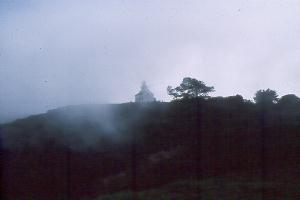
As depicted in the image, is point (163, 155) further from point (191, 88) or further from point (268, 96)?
point (191, 88)

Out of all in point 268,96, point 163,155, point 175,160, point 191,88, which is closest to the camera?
point 175,160

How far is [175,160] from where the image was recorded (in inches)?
521

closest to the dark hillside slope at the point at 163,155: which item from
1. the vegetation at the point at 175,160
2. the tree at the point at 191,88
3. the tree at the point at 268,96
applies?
the vegetation at the point at 175,160

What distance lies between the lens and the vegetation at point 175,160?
1191 cm

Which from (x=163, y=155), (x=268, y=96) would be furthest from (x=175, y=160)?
(x=268, y=96)

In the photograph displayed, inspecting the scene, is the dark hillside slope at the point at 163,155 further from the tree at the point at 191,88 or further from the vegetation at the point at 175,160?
the tree at the point at 191,88

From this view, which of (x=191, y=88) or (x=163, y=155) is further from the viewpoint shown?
(x=191, y=88)

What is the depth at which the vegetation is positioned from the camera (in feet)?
39.1

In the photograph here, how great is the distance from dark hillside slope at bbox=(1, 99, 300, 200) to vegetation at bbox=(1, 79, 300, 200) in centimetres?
2

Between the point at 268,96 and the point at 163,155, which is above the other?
the point at 268,96

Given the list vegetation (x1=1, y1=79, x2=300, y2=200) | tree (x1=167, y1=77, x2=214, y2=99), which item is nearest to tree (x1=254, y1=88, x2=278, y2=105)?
vegetation (x1=1, y1=79, x2=300, y2=200)

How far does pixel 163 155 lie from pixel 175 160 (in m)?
0.55

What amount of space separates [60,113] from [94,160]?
6237 millimetres

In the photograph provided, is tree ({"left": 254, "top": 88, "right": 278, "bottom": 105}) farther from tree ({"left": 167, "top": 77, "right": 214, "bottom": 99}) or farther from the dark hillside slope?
tree ({"left": 167, "top": 77, "right": 214, "bottom": 99})
